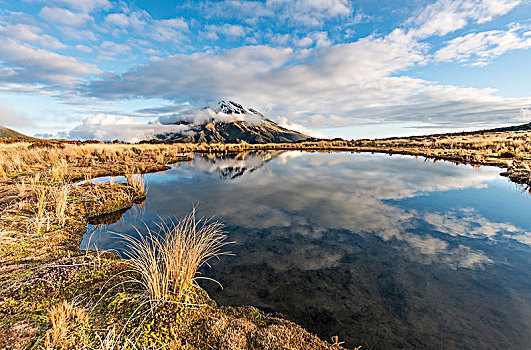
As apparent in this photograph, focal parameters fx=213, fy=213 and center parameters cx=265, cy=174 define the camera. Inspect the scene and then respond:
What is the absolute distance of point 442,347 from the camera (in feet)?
11.1

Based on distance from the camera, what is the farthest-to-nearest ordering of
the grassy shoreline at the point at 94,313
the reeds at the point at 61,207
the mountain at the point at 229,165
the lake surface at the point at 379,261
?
the mountain at the point at 229,165 < the reeds at the point at 61,207 < the lake surface at the point at 379,261 < the grassy shoreline at the point at 94,313

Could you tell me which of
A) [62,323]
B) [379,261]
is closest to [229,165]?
[379,261]

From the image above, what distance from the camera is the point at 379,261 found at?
18.7 feet

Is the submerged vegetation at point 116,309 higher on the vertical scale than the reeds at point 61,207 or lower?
lower

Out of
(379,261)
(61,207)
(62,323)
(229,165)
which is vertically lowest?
(379,261)

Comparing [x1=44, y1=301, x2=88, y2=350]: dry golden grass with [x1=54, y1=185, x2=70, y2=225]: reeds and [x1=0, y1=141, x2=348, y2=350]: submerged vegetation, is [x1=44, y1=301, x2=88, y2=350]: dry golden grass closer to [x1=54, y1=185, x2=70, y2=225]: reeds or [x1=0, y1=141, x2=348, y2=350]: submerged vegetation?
[x1=0, y1=141, x2=348, y2=350]: submerged vegetation

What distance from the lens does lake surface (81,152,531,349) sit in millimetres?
3803

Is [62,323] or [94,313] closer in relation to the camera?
[62,323]

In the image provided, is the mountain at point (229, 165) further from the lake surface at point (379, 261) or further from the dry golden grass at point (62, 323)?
the dry golden grass at point (62, 323)

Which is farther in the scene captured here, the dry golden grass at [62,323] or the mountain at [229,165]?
the mountain at [229,165]

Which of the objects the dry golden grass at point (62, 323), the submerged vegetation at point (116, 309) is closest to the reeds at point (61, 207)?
the submerged vegetation at point (116, 309)

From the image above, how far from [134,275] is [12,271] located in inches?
93.1

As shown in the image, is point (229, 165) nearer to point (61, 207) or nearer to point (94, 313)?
point (61, 207)

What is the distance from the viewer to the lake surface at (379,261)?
3.80 m
